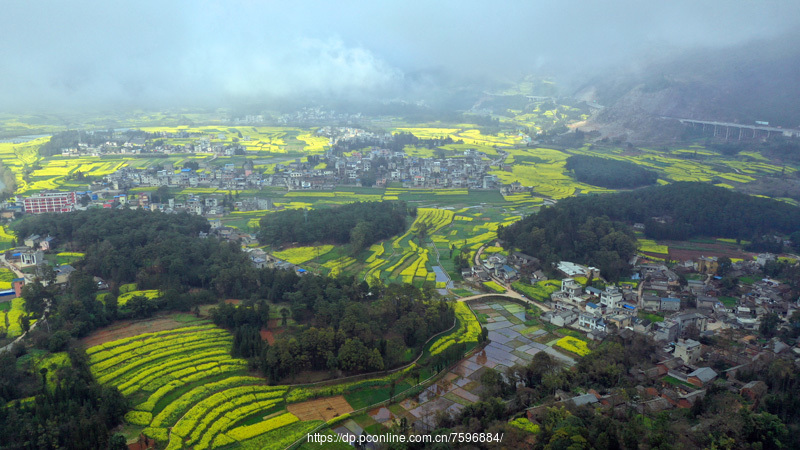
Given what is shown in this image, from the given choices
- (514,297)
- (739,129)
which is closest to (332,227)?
(514,297)

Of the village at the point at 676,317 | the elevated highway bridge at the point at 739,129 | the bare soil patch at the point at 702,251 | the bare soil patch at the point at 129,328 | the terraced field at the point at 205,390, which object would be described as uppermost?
the elevated highway bridge at the point at 739,129

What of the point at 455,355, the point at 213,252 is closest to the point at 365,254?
the point at 213,252

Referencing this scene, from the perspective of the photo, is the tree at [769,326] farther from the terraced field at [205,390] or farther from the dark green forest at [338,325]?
the dark green forest at [338,325]

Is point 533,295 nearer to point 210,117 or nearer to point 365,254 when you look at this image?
point 365,254

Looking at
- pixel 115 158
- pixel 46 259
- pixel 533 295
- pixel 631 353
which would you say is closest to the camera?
pixel 631 353

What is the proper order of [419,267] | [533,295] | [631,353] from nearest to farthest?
1. [631,353]
2. [533,295]
3. [419,267]

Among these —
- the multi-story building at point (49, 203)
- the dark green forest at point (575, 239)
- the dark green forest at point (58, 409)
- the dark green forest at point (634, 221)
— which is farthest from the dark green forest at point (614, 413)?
the multi-story building at point (49, 203)
